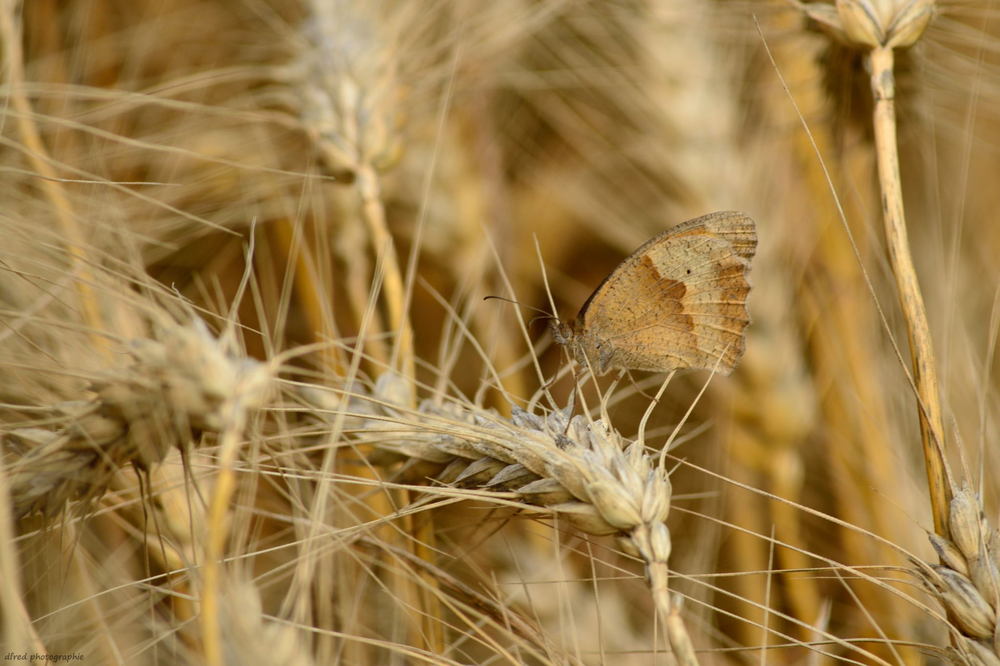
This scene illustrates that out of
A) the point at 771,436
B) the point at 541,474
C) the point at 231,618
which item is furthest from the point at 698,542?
the point at 231,618

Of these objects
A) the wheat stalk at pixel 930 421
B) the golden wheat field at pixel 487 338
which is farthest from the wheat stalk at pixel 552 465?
the wheat stalk at pixel 930 421

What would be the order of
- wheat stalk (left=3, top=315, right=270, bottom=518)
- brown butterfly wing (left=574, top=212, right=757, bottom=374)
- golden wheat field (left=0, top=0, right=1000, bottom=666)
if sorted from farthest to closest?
brown butterfly wing (left=574, top=212, right=757, bottom=374) → golden wheat field (left=0, top=0, right=1000, bottom=666) → wheat stalk (left=3, top=315, right=270, bottom=518)

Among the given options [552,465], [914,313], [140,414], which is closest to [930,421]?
[914,313]

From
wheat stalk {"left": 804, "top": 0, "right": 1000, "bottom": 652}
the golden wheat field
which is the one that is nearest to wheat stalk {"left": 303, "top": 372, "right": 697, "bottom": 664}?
the golden wheat field

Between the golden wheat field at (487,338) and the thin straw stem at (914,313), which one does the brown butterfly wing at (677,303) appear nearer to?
the golden wheat field at (487,338)

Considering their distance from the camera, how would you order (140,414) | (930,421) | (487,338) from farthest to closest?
(487,338) < (930,421) < (140,414)

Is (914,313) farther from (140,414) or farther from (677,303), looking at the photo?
(140,414)

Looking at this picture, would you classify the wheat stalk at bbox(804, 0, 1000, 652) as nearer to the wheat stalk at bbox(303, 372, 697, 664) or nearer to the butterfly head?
the wheat stalk at bbox(303, 372, 697, 664)
